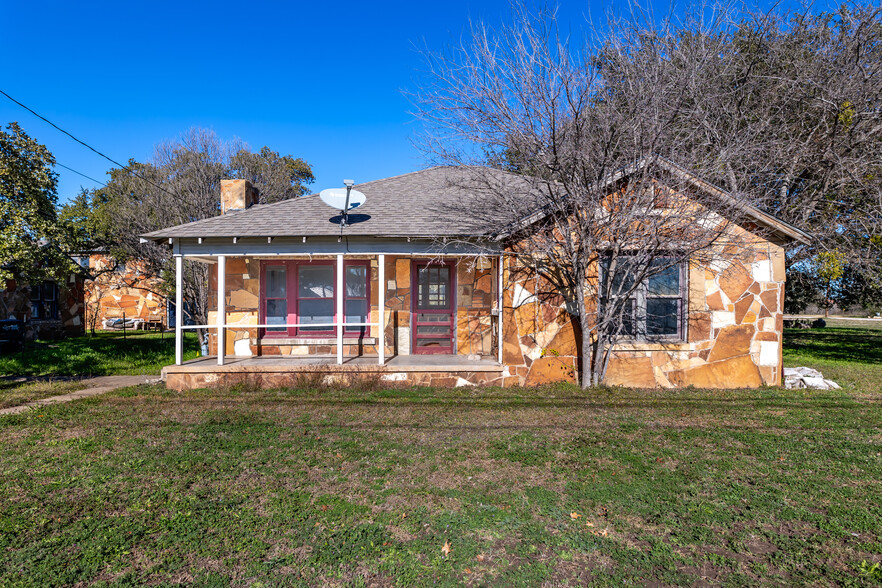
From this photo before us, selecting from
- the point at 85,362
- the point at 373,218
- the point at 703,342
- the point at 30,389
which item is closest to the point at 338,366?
the point at 373,218

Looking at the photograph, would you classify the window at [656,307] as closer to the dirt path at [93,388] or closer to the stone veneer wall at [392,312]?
the stone veneer wall at [392,312]

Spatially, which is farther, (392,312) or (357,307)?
(357,307)

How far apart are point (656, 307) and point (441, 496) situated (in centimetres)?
647

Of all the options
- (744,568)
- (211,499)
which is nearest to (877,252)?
(744,568)

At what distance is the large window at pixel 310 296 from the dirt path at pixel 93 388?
105 inches

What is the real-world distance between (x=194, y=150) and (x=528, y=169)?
1207cm

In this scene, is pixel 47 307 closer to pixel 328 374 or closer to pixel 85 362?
pixel 85 362

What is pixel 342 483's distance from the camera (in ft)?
14.5

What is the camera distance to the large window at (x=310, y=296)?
1066 cm

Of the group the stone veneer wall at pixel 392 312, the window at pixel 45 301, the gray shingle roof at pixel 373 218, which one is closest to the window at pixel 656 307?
the stone veneer wall at pixel 392 312

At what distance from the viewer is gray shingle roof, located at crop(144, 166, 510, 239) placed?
29.0ft

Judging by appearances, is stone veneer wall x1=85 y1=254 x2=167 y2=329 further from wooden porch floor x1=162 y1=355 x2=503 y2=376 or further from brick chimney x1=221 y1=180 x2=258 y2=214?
wooden porch floor x1=162 y1=355 x2=503 y2=376

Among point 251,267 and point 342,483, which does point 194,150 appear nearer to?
point 251,267

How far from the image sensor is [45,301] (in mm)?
18281
